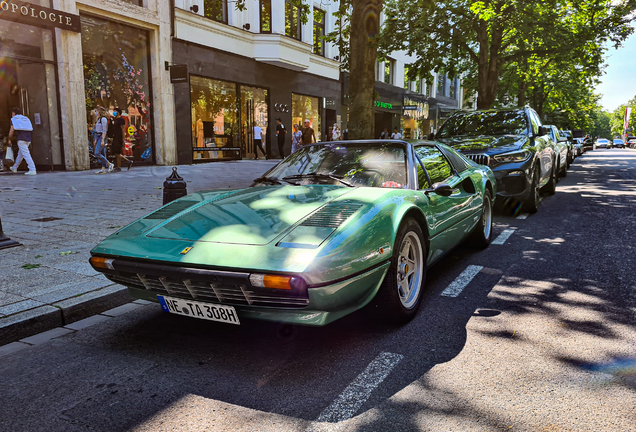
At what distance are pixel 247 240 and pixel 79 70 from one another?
14134 millimetres

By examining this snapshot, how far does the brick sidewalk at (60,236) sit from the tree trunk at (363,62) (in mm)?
3394

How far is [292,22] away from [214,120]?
685cm

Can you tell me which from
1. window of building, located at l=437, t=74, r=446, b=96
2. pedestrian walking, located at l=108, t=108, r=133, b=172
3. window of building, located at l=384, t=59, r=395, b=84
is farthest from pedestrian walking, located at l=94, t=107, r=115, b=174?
window of building, located at l=437, t=74, r=446, b=96

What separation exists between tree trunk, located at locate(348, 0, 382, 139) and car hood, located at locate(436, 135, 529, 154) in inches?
86.1

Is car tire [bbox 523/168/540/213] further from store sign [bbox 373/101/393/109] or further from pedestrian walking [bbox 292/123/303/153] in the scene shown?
store sign [bbox 373/101/393/109]

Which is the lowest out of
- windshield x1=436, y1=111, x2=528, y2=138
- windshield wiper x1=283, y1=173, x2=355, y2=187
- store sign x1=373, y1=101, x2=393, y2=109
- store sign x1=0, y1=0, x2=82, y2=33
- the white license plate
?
the white license plate

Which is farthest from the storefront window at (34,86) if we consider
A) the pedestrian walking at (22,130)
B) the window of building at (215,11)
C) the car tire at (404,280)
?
the car tire at (404,280)

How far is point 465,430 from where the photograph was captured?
218 centimetres

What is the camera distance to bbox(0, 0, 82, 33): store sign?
41.9 ft

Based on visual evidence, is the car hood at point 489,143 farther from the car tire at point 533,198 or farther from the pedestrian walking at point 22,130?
the pedestrian walking at point 22,130

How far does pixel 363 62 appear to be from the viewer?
990 cm

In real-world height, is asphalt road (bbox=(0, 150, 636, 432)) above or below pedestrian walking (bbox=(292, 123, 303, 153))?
below

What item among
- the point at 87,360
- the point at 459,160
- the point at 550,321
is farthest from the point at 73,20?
the point at 550,321

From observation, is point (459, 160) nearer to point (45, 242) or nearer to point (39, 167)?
point (45, 242)
